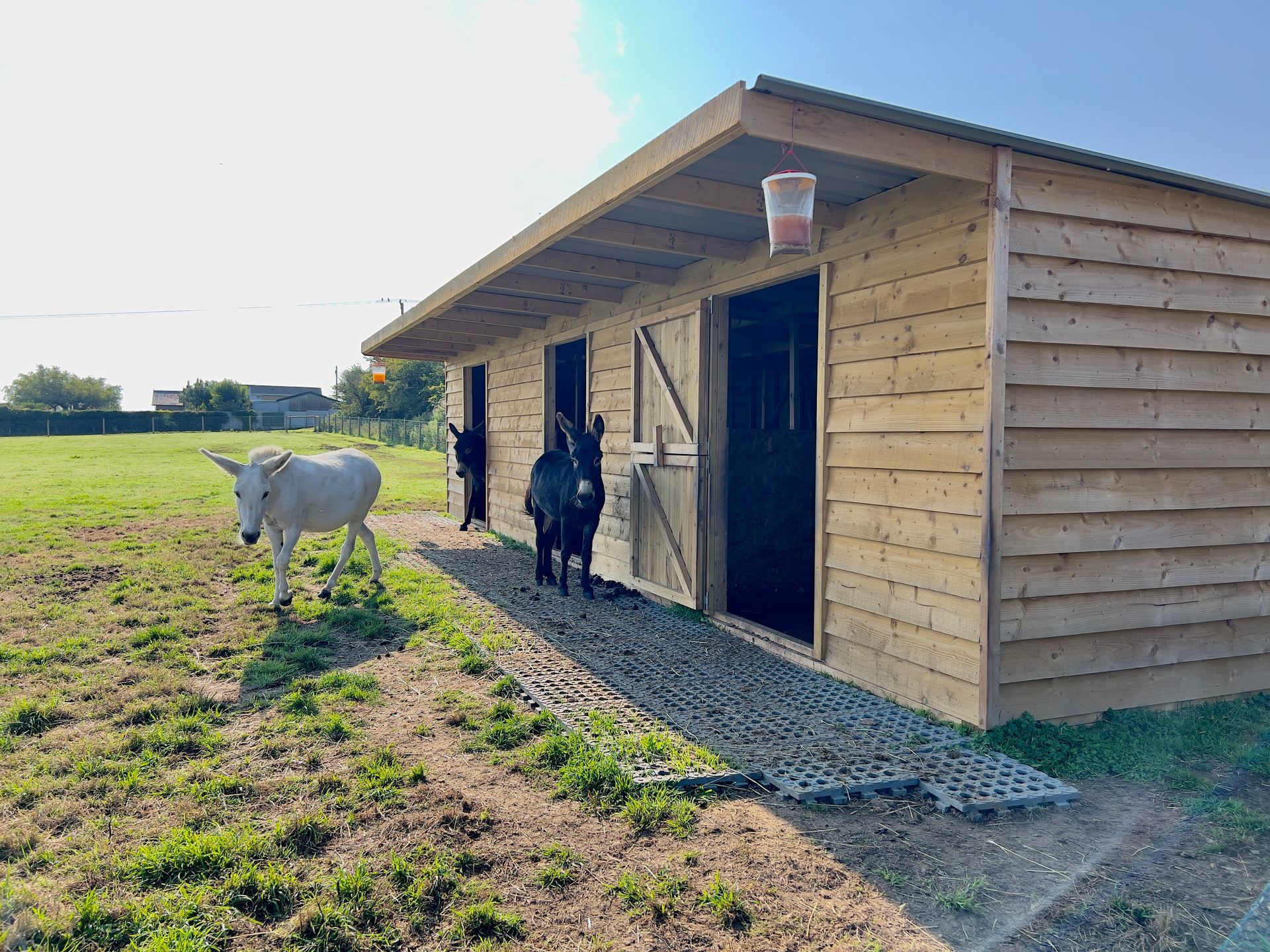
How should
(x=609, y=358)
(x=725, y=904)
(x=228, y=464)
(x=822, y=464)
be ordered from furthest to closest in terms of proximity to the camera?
(x=609, y=358) < (x=228, y=464) < (x=822, y=464) < (x=725, y=904)

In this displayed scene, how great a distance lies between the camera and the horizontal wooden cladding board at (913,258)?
3.69 meters

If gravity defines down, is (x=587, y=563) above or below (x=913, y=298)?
below

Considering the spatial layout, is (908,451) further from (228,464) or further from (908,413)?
(228,464)

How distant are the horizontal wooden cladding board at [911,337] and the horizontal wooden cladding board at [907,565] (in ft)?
3.56

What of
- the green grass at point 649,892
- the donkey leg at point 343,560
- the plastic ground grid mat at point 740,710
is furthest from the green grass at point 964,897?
the donkey leg at point 343,560

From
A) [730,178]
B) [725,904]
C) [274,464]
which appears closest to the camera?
[725,904]

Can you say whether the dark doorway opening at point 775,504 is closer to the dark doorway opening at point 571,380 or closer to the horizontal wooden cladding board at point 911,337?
the horizontal wooden cladding board at point 911,337

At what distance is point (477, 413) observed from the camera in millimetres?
13852

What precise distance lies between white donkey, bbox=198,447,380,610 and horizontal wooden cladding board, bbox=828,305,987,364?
175 inches

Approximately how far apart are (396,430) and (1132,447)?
40022 mm

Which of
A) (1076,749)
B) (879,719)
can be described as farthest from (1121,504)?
(879,719)

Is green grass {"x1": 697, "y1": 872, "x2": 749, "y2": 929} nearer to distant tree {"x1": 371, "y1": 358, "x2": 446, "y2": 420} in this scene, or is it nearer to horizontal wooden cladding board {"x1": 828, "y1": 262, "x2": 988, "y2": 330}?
horizontal wooden cladding board {"x1": 828, "y1": 262, "x2": 988, "y2": 330}

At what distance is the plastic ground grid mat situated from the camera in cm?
308

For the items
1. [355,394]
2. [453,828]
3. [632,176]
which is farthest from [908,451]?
[355,394]
